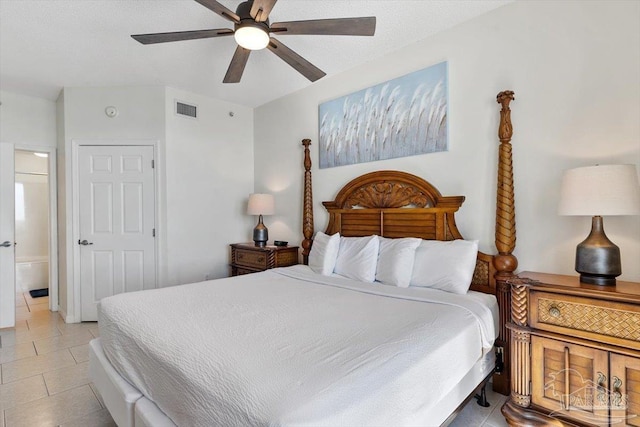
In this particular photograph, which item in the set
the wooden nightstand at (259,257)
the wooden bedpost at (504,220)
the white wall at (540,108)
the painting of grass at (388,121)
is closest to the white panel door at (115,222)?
the wooden nightstand at (259,257)

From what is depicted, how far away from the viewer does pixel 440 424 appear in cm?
155

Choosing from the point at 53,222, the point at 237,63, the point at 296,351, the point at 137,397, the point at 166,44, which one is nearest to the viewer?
the point at 296,351

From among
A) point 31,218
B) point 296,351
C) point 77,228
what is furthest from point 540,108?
point 31,218

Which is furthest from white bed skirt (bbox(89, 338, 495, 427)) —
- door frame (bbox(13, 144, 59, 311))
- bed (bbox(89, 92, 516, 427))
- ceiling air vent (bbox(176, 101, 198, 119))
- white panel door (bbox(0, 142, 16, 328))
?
door frame (bbox(13, 144, 59, 311))

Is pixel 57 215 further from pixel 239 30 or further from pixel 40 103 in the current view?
pixel 239 30

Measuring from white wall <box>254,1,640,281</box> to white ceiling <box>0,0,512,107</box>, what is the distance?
0.88ft

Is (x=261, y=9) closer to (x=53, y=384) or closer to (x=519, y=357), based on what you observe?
(x=519, y=357)

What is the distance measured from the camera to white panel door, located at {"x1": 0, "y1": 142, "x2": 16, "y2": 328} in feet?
12.1

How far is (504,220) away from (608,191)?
652 millimetres

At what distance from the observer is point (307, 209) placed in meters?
3.73

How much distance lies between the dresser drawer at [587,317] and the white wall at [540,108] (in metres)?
0.56

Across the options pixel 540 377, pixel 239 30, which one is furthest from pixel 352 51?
pixel 540 377

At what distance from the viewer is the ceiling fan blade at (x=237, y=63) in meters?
2.25

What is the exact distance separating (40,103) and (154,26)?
2.72m
